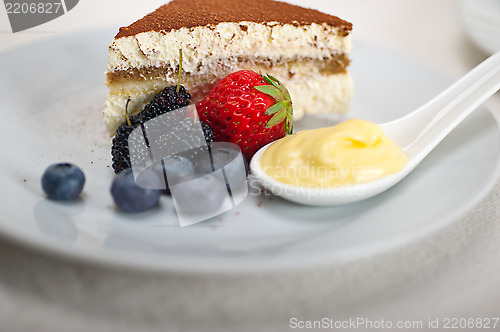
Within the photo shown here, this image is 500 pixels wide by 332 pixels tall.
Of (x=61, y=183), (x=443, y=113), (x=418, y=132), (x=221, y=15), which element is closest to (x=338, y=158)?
(x=418, y=132)

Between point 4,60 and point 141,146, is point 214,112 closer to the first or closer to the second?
point 141,146

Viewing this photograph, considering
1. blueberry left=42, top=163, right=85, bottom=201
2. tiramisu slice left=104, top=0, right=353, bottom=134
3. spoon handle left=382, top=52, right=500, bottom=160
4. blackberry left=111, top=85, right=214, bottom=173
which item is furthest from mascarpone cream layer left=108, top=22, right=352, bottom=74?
blueberry left=42, top=163, right=85, bottom=201

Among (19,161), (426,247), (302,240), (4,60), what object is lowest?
(426,247)

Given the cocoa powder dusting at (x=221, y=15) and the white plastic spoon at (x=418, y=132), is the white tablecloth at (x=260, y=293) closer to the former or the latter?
the white plastic spoon at (x=418, y=132)

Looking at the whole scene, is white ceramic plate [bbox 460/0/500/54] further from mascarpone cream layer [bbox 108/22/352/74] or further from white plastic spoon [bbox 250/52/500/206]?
mascarpone cream layer [bbox 108/22/352/74]

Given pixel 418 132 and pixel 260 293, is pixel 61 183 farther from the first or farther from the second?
pixel 418 132

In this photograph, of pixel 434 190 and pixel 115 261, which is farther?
pixel 434 190

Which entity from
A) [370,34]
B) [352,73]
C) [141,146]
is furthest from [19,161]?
[370,34]
